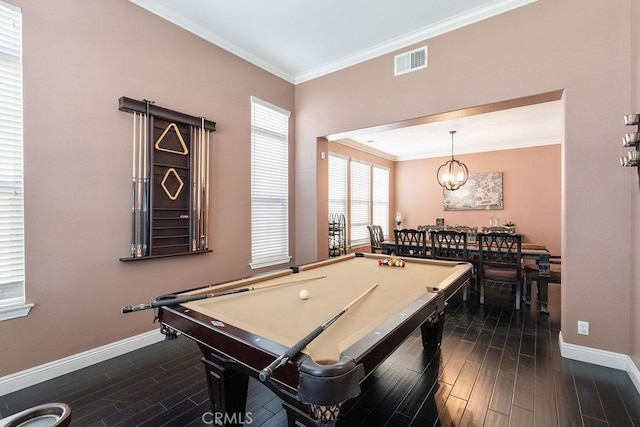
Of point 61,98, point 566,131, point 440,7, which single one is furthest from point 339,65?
point 61,98

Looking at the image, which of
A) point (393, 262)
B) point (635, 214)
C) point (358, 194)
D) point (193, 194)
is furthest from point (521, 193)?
point (193, 194)

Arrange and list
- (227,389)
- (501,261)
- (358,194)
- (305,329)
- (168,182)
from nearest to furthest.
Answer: (305,329) → (227,389) → (168,182) → (501,261) → (358,194)

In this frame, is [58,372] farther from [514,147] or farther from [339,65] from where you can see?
[514,147]

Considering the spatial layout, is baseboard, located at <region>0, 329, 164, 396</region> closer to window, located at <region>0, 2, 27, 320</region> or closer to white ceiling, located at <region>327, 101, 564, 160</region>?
window, located at <region>0, 2, 27, 320</region>

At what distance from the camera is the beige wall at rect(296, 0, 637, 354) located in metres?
2.41

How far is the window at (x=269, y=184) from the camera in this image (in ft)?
13.0

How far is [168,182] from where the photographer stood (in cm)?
299

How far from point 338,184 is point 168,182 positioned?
386 cm

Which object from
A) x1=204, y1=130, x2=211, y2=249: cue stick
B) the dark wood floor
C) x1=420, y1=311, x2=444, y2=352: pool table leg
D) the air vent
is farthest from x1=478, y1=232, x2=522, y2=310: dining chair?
x1=204, y1=130, x2=211, y2=249: cue stick

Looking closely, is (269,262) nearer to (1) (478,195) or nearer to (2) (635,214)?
(2) (635,214)

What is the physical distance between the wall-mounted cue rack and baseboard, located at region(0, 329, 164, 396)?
81 cm

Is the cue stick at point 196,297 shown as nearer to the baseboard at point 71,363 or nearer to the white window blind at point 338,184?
the baseboard at point 71,363

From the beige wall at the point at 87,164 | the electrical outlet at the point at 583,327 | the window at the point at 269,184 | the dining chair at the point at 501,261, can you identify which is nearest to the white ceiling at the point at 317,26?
the beige wall at the point at 87,164

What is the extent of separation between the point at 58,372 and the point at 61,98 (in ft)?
7.29
